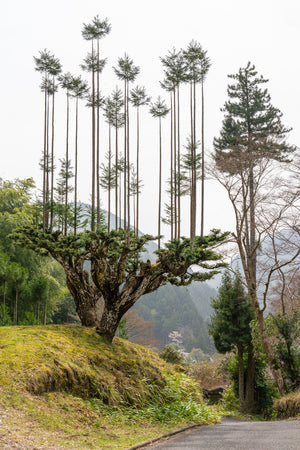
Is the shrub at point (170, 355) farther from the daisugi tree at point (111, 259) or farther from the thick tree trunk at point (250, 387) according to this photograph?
the daisugi tree at point (111, 259)

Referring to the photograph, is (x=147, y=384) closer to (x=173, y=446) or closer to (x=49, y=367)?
(x=49, y=367)

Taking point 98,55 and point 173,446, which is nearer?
point 173,446

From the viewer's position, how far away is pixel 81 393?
7.67 meters

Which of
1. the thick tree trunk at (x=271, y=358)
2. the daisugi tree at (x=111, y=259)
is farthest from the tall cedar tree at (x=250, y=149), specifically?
the daisugi tree at (x=111, y=259)

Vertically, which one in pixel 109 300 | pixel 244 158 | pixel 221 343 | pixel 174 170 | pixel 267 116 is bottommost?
pixel 221 343

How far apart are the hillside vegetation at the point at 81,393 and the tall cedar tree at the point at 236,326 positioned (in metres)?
7.50

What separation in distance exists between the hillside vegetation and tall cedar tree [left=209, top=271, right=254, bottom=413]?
7504 mm

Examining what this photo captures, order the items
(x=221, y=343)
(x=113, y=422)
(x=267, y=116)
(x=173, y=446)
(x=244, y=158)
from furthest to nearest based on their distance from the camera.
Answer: (x=267, y=116)
(x=221, y=343)
(x=244, y=158)
(x=113, y=422)
(x=173, y=446)

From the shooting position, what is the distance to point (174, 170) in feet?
40.7

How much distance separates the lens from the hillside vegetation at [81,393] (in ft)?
18.4

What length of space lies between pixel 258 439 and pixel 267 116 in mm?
20457

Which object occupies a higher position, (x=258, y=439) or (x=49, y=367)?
(x=49, y=367)

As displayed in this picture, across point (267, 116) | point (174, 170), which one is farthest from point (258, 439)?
point (267, 116)

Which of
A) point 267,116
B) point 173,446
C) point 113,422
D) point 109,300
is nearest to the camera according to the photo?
point 173,446
